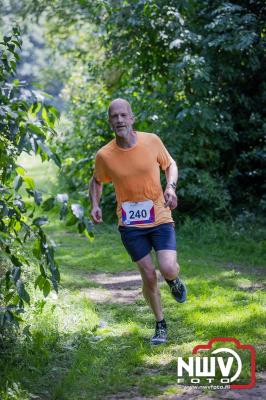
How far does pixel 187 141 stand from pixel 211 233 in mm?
1799

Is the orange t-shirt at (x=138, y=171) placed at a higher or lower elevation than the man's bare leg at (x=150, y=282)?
higher

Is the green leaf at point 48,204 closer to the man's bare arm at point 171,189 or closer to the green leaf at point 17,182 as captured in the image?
the green leaf at point 17,182

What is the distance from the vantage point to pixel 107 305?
7.73 meters

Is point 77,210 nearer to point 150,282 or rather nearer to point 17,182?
point 17,182

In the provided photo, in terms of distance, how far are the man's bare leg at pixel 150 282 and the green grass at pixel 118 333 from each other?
0.33 metres

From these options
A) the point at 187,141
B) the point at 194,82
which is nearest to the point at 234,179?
the point at 187,141

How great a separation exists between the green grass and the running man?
459 millimetres

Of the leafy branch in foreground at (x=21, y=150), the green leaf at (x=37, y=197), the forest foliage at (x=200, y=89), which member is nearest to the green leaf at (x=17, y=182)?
the leafy branch in foreground at (x=21, y=150)

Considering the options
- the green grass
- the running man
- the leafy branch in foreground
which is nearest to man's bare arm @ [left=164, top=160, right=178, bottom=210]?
the running man

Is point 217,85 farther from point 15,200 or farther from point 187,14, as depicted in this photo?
point 15,200

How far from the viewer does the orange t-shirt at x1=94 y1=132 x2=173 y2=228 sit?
19.2 ft

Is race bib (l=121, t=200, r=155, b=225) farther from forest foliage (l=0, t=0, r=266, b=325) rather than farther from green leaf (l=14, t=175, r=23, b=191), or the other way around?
forest foliage (l=0, t=0, r=266, b=325)

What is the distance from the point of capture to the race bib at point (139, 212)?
19.2 ft

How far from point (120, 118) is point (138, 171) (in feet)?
1.56
